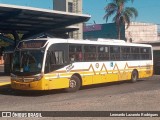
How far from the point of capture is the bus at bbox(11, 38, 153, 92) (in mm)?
17422

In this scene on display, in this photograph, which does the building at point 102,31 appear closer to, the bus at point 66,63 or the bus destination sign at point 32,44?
the bus at point 66,63

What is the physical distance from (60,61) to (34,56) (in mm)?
1339

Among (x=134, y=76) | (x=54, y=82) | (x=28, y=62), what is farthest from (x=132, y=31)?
(x=28, y=62)

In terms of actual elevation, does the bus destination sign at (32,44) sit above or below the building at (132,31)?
below

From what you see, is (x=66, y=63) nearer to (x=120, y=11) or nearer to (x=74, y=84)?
(x=74, y=84)

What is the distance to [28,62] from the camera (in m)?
17.6

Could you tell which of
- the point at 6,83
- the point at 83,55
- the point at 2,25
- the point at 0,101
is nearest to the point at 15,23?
the point at 2,25

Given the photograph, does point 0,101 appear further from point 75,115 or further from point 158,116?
point 158,116

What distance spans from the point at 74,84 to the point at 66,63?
1.30 metres

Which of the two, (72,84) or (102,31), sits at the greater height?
(102,31)

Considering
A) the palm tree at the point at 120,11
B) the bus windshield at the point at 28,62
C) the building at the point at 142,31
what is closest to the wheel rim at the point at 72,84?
the bus windshield at the point at 28,62

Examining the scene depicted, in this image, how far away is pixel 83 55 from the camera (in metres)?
19.8

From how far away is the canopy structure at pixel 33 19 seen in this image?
2777 centimetres

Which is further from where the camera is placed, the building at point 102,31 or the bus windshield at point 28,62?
the building at point 102,31
